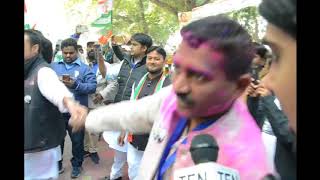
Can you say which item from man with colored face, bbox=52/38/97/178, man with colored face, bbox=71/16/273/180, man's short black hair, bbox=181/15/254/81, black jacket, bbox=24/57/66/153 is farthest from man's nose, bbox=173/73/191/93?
black jacket, bbox=24/57/66/153

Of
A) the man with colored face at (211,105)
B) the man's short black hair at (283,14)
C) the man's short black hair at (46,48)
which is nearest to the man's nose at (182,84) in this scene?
the man with colored face at (211,105)

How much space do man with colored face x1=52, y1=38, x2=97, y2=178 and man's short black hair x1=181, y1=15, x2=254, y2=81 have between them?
1.98ft

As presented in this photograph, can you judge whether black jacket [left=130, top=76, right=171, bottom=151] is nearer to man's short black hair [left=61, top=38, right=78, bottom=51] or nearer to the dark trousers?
the dark trousers

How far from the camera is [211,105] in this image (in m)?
1.35

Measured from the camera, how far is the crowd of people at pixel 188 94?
134 centimetres

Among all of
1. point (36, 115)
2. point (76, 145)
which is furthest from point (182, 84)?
point (36, 115)

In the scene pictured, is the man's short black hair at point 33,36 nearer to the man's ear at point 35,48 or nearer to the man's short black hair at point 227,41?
the man's ear at point 35,48
